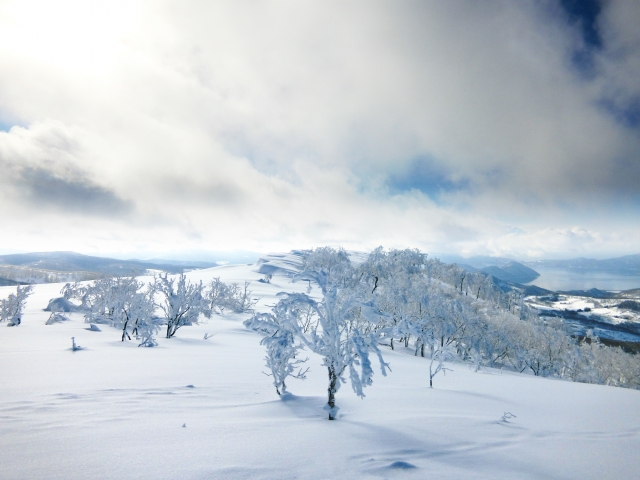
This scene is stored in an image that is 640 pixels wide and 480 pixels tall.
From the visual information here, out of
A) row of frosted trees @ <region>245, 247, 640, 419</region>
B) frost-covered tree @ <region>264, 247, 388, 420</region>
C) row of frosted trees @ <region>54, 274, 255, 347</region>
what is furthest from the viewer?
row of frosted trees @ <region>54, 274, 255, 347</region>

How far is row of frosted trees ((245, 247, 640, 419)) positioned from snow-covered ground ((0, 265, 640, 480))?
2.91 feet

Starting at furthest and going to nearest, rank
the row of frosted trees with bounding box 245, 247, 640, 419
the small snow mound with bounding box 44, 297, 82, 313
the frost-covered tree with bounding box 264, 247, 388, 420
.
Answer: the small snow mound with bounding box 44, 297, 82, 313 < the row of frosted trees with bounding box 245, 247, 640, 419 < the frost-covered tree with bounding box 264, 247, 388, 420

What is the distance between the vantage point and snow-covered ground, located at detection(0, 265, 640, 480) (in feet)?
11.6

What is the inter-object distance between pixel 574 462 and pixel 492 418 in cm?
190

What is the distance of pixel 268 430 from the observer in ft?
15.3

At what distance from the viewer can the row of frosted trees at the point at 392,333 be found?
593cm

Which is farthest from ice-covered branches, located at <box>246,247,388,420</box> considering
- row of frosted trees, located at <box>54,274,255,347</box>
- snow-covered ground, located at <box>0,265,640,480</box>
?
row of frosted trees, located at <box>54,274,255,347</box>

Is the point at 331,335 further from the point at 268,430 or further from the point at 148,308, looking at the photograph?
the point at 148,308

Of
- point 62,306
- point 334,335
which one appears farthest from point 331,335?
point 62,306

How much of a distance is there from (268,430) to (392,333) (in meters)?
3.16

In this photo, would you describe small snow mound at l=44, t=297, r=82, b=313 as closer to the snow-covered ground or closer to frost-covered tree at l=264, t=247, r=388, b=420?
the snow-covered ground

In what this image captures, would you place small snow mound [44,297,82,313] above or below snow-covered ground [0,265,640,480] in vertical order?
below

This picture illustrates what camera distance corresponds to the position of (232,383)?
7637mm

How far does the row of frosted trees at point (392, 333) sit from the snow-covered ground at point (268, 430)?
887 mm
